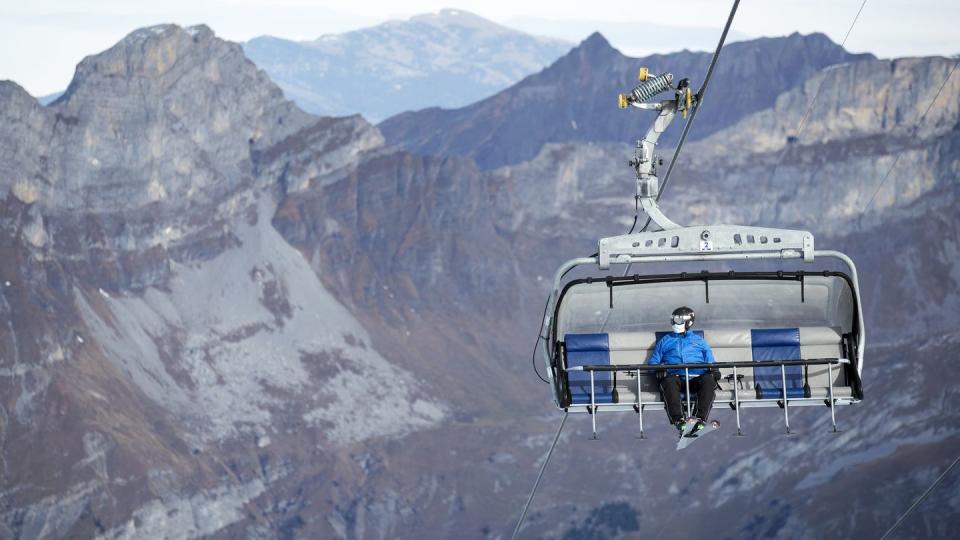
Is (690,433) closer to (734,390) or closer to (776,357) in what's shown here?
(734,390)

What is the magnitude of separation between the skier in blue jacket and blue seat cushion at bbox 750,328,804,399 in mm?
1158

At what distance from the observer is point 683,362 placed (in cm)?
3806

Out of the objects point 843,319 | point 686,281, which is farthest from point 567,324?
point 843,319

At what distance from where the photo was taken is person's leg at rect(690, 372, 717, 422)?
3725 centimetres

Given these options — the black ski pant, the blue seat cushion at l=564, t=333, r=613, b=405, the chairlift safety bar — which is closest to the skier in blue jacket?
the black ski pant

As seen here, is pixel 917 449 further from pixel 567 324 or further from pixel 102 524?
pixel 567 324

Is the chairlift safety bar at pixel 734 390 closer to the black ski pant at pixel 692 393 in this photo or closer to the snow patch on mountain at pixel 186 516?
the black ski pant at pixel 692 393

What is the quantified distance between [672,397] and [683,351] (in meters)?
1.15

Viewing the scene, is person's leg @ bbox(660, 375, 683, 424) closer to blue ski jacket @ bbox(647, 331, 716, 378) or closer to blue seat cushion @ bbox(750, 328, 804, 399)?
blue ski jacket @ bbox(647, 331, 716, 378)

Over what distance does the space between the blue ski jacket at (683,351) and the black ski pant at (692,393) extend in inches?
7.2

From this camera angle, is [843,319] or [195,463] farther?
[195,463]

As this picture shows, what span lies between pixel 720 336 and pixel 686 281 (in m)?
1.48

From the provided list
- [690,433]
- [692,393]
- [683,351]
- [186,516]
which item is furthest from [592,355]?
[186,516]

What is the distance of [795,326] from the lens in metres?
40.7
